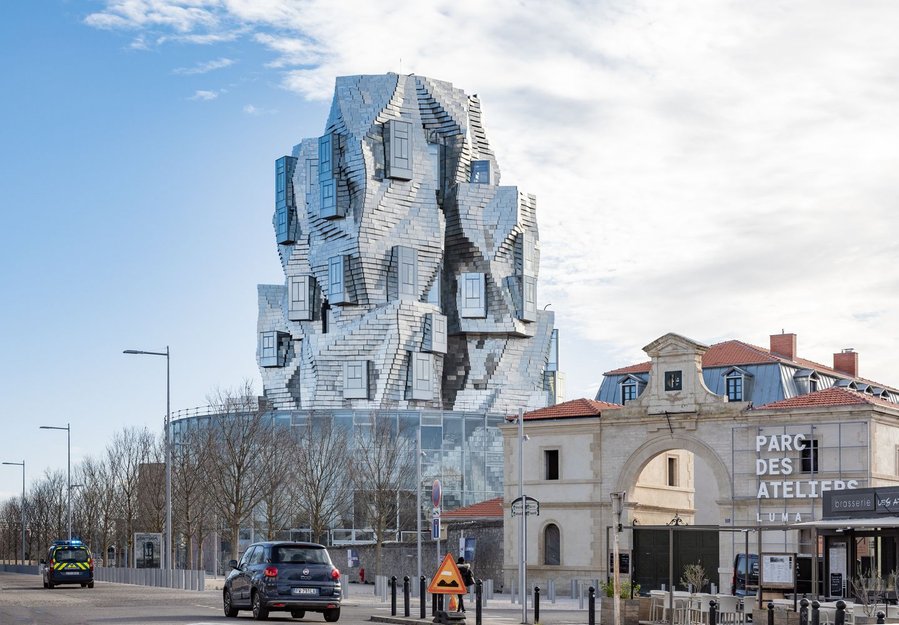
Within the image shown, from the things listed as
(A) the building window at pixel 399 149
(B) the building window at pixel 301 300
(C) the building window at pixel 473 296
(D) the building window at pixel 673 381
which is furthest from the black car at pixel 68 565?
(C) the building window at pixel 473 296

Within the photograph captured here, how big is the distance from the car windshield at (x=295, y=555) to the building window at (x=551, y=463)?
34.9m

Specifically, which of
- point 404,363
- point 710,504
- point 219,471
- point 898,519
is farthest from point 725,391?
point 404,363

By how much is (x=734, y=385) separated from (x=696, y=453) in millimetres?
9293

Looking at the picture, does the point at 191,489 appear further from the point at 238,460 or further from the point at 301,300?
the point at 301,300

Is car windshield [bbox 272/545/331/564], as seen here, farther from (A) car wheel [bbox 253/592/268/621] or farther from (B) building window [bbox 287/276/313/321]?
(B) building window [bbox 287/276/313/321]

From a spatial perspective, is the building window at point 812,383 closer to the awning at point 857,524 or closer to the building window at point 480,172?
the awning at point 857,524

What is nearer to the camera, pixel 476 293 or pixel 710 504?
pixel 710 504

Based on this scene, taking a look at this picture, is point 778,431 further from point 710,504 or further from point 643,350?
point 710,504

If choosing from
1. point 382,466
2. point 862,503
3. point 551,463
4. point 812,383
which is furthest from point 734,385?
point 862,503

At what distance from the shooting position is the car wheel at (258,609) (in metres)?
33.3

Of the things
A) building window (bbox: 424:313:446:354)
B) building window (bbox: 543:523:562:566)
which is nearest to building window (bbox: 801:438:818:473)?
building window (bbox: 543:523:562:566)

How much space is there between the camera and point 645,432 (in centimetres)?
6419

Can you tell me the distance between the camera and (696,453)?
206 ft

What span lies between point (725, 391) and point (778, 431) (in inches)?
456
